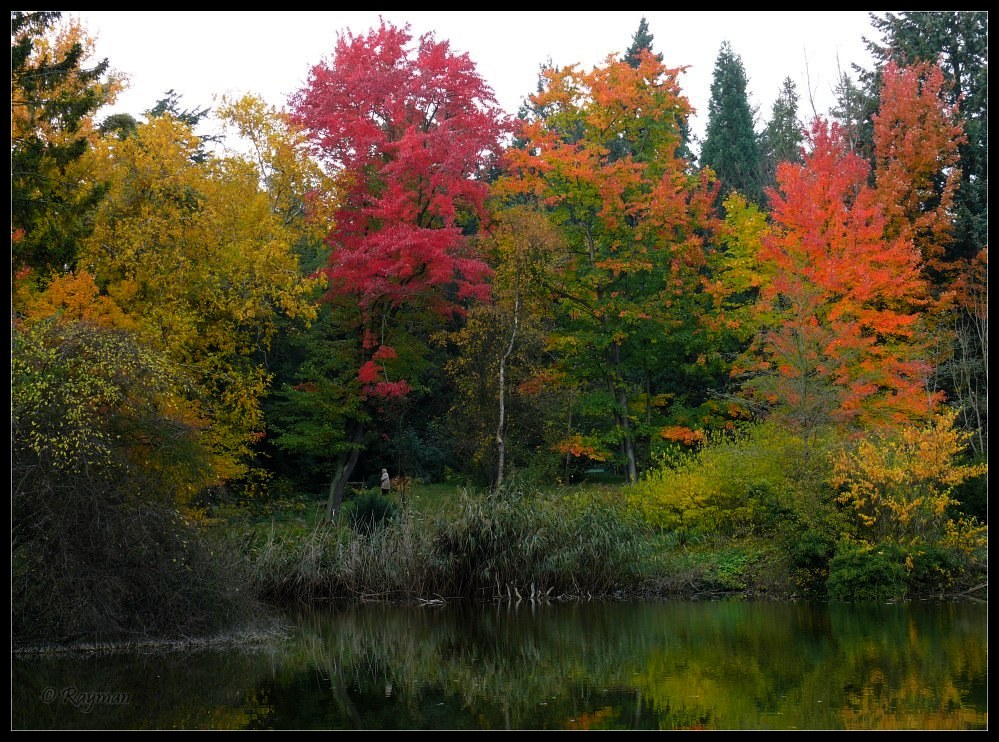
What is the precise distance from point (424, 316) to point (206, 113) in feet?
53.4

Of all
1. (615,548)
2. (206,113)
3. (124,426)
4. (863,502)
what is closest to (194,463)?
(124,426)

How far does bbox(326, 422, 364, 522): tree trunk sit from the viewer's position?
23688mm

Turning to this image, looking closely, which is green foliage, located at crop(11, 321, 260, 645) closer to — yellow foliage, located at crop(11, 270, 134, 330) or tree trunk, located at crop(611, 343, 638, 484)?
yellow foliage, located at crop(11, 270, 134, 330)

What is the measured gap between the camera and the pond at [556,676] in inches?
337

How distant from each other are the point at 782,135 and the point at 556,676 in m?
31.4

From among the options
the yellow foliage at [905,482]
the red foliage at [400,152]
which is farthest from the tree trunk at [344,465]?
the yellow foliage at [905,482]

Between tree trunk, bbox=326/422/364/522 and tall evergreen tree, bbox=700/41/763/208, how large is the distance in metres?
16.6

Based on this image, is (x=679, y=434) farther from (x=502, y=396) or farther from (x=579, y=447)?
Result: (x=502, y=396)

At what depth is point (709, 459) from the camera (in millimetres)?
19844

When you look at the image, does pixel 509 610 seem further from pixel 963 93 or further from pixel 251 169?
pixel 963 93

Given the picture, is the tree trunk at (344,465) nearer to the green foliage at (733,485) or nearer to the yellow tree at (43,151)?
the green foliage at (733,485)

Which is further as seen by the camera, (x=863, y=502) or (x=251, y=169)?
(x=251, y=169)

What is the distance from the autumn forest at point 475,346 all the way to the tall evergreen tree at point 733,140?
16.4 feet

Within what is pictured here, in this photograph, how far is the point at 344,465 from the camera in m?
24.3
